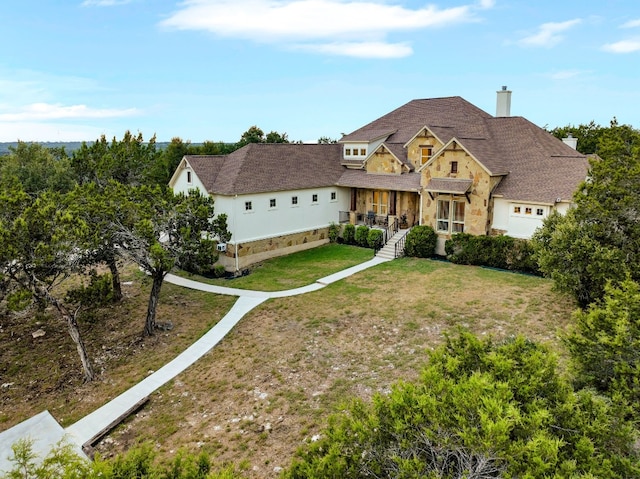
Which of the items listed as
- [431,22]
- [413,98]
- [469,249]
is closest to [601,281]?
[469,249]

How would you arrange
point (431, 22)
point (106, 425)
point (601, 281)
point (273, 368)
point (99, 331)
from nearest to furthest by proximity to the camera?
point (106, 425), point (273, 368), point (601, 281), point (99, 331), point (431, 22)

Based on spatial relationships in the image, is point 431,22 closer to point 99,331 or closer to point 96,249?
point 96,249

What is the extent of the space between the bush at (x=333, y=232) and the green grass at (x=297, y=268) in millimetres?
1043

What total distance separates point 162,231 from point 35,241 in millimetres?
5356

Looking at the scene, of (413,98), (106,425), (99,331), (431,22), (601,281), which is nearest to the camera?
(106,425)

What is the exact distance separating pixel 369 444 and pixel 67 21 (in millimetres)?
25148

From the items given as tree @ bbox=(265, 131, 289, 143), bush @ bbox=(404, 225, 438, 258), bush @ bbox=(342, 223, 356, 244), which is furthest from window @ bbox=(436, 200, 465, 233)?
tree @ bbox=(265, 131, 289, 143)

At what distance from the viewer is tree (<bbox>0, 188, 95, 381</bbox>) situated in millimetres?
A: 13492

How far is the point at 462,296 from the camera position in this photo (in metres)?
19.5

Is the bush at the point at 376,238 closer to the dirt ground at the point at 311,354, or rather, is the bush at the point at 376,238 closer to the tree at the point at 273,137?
the dirt ground at the point at 311,354

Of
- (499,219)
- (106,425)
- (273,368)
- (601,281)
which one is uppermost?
(499,219)

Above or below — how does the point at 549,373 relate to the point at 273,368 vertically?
above

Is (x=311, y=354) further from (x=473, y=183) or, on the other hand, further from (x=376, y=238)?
(x=473, y=183)

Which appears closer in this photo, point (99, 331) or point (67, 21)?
point (99, 331)
